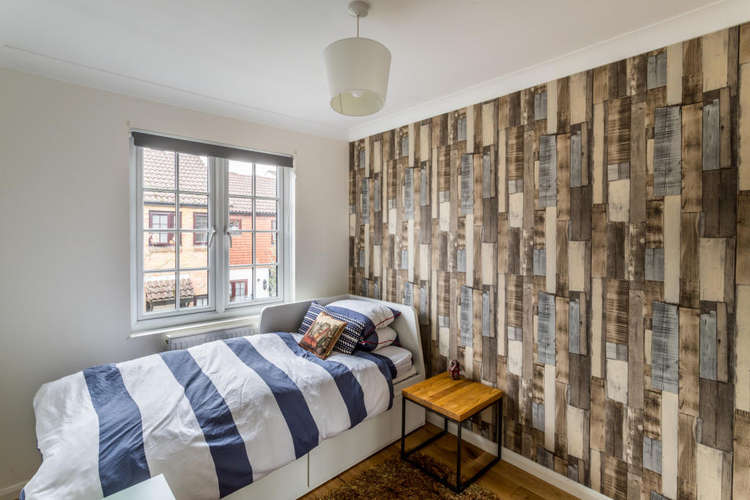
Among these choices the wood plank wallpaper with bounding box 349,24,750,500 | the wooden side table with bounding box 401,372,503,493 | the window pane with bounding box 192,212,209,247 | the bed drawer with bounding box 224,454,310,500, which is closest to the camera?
the wood plank wallpaper with bounding box 349,24,750,500

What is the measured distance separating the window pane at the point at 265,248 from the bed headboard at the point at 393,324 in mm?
517

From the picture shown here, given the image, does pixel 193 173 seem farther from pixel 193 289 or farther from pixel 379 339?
pixel 379 339

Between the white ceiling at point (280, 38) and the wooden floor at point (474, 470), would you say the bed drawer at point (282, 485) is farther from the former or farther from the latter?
the white ceiling at point (280, 38)

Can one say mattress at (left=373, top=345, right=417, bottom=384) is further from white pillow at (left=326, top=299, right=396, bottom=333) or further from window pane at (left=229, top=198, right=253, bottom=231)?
window pane at (left=229, top=198, right=253, bottom=231)

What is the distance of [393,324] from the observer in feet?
10.1

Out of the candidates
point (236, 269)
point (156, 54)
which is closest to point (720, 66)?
point (156, 54)

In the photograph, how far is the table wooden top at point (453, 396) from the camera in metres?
2.21

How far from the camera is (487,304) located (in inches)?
100

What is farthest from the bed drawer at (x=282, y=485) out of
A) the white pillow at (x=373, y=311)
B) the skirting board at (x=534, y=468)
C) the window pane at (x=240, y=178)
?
the window pane at (x=240, y=178)

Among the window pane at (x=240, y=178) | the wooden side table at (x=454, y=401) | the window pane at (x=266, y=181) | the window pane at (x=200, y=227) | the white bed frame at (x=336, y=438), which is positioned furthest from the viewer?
the window pane at (x=266, y=181)

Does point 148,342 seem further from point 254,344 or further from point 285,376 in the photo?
point 285,376

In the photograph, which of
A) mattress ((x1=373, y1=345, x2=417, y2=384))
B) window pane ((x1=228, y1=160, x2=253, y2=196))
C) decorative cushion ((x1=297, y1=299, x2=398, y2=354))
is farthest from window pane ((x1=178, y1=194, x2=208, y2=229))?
mattress ((x1=373, y1=345, x2=417, y2=384))

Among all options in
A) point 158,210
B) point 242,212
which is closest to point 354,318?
point 242,212

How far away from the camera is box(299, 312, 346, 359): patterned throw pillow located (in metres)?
2.59
